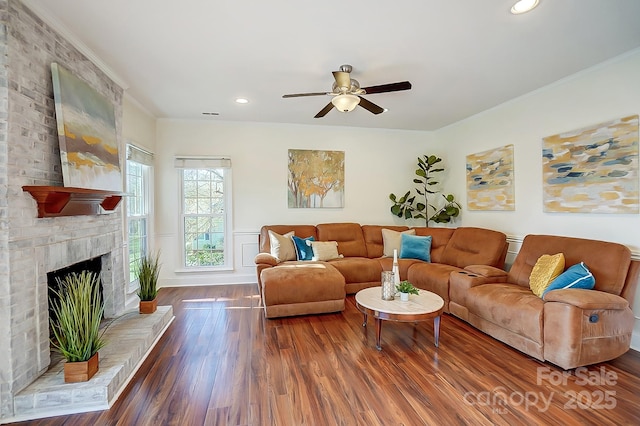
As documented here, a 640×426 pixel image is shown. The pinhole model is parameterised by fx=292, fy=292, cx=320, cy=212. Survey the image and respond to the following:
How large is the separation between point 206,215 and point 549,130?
485cm

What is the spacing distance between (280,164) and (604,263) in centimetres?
418

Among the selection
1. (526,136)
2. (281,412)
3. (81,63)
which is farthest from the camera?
(526,136)

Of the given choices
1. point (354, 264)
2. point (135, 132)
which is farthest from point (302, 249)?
point (135, 132)

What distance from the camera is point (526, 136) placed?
11.9ft

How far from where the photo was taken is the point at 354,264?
419 centimetres

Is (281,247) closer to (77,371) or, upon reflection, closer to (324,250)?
(324,250)

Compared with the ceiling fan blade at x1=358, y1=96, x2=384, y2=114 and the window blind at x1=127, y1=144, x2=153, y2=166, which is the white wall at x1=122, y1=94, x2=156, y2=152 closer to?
the window blind at x1=127, y1=144, x2=153, y2=166

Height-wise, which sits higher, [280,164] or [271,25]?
[271,25]

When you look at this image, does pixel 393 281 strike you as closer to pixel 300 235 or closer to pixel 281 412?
pixel 281 412

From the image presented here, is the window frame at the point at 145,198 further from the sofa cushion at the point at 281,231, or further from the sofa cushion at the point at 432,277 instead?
the sofa cushion at the point at 432,277

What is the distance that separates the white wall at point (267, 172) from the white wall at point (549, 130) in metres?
1.19

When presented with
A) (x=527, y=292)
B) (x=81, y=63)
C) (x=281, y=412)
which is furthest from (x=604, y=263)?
(x=81, y=63)

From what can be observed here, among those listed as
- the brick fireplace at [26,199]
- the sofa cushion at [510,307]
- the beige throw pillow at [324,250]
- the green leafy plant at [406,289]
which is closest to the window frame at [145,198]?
the brick fireplace at [26,199]

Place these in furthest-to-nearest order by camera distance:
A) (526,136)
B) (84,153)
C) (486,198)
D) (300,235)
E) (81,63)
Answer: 1. (300,235)
2. (486,198)
3. (526,136)
4. (81,63)
5. (84,153)
